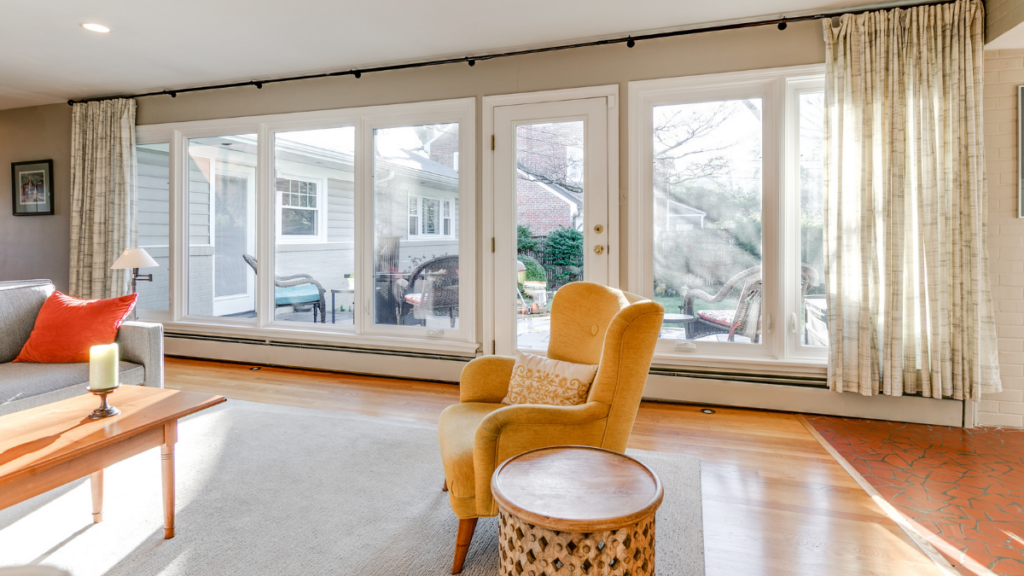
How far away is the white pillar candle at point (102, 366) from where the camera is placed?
6.10ft

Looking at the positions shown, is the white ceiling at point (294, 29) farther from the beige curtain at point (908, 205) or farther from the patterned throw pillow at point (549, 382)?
the patterned throw pillow at point (549, 382)

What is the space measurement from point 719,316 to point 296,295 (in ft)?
11.6

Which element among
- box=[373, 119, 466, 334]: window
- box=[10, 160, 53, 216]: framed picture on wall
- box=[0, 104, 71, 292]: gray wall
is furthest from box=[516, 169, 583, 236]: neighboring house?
box=[10, 160, 53, 216]: framed picture on wall

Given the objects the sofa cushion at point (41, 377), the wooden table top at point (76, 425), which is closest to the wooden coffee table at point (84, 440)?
the wooden table top at point (76, 425)

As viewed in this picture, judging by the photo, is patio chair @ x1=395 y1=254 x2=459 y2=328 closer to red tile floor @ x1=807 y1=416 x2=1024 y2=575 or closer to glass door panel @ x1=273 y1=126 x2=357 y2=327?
glass door panel @ x1=273 y1=126 x2=357 y2=327

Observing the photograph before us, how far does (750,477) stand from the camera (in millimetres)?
2473

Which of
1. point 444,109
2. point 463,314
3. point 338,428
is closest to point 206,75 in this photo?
point 444,109

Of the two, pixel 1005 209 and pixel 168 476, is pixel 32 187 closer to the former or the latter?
pixel 168 476

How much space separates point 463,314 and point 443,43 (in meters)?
1.98

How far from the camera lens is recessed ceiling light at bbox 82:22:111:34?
3.48 metres

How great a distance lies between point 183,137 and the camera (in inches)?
196

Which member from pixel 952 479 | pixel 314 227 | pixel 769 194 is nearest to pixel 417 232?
pixel 314 227

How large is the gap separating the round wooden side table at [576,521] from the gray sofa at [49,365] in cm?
253

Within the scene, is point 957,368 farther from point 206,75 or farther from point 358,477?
point 206,75
